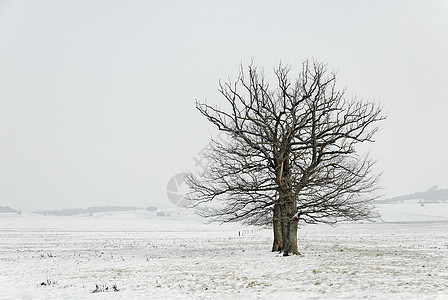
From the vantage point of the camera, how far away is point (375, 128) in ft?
74.7

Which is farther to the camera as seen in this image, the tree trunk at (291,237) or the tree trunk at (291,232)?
the tree trunk at (291,237)

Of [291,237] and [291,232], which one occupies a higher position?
[291,232]

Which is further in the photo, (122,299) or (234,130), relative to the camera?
(234,130)

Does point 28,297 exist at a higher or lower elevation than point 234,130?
lower

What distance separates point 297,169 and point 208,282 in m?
10.7

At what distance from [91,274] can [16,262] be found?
307 inches

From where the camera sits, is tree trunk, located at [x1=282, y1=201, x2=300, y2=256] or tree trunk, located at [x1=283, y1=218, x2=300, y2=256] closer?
tree trunk, located at [x1=282, y1=201, x2=300, y2=256]

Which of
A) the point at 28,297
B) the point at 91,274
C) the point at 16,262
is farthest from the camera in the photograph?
the point at 16,262

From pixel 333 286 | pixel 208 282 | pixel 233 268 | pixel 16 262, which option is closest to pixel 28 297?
pixel 208 282

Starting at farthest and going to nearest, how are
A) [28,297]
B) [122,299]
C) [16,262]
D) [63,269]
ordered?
[16,262]
[63,269]
[28,297]
[122,299]

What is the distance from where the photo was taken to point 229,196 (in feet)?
84.9

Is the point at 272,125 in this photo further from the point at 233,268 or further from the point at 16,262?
the point at 16,262

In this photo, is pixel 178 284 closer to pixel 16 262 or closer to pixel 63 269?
pixel 63 269

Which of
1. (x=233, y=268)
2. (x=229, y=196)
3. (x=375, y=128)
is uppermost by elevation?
(x=375, y=128)
